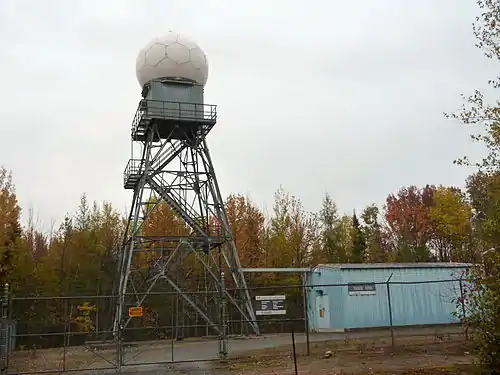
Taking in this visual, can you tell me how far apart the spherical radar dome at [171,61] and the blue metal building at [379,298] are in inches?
541

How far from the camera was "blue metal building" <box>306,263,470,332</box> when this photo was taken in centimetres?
2945

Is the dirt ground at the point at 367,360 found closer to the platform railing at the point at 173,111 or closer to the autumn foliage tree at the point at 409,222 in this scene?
the platform railing at the point at 173,111

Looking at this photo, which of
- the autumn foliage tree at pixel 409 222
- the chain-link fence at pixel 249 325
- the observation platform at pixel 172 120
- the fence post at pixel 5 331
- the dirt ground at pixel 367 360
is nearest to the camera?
the dirt ground at pixel 367 360

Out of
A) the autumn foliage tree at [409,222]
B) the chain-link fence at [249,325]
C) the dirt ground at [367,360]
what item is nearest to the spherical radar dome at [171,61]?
the chain-link fence at [249,325]

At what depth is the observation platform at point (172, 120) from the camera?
29.0 m

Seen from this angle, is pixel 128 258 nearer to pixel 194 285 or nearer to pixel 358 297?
pixel 194 285

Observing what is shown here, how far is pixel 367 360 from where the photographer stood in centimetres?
1614

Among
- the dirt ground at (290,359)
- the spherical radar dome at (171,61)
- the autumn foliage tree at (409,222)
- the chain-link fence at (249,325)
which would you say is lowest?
the dirt ground at (290,359)

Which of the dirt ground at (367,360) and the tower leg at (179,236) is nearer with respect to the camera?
the dirt ground at (367,360)

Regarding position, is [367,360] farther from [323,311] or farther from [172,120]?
[172,120]

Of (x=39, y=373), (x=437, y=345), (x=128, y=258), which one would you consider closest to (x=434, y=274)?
(x=437, y=345)

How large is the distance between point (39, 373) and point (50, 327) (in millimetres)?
15066

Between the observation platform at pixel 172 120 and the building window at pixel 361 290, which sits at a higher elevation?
the observation platform at pixel 172 120

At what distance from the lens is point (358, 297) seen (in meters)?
29.7
